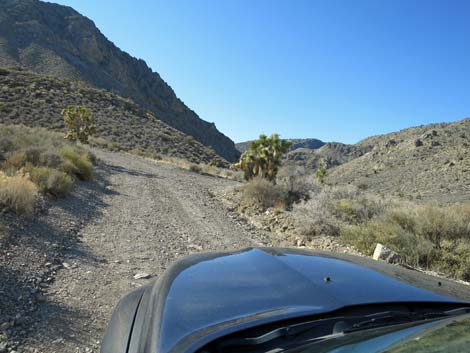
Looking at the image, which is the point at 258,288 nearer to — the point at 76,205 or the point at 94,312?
the point at 94,312

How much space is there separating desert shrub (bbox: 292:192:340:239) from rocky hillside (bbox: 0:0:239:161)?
179ft

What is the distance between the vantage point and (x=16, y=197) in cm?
645

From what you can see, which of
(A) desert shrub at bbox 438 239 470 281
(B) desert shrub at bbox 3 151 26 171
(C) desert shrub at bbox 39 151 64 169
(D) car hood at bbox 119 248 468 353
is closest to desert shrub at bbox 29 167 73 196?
(B) desert shrub at bbox 3 151 26 171

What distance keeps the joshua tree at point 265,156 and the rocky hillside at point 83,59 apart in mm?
46508

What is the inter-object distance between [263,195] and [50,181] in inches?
262

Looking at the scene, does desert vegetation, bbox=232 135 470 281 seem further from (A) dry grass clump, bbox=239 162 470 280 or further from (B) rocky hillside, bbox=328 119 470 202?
(B) rocky hillside, bbox=328 119 470 202

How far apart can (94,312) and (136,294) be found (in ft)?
7.46

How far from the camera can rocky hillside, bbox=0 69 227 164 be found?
34.3 m

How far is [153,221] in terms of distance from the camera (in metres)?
8.62

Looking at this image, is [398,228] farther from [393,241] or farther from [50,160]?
[50,160]

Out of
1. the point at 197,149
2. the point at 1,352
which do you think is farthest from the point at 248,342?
the point at 197,149

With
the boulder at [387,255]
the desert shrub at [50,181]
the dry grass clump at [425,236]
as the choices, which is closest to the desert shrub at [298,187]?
the dry grass clump at [425,236]

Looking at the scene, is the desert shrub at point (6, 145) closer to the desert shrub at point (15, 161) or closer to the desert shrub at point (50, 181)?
the desert shrub at point (15, 161)

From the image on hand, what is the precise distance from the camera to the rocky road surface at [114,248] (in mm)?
3682
